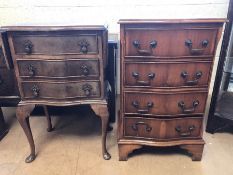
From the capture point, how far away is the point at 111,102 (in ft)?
6.21

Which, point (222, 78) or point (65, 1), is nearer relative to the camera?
point (222, 78)

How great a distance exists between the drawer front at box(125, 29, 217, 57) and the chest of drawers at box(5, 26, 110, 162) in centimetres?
17

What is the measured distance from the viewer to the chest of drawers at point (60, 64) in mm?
1249

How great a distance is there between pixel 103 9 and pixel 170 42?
0.98 meters

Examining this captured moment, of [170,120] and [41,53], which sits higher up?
[41,53]

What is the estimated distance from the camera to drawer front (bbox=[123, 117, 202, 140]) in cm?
146

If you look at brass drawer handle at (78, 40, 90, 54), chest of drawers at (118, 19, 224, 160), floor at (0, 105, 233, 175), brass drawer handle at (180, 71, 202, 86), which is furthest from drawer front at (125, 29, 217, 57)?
floor at (0, 105, 233, 175)

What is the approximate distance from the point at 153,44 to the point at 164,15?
0.89 m

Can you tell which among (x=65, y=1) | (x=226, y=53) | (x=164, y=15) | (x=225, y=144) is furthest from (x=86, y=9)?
(x=225, y=144)

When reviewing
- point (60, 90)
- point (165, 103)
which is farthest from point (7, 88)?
point (165, 103)

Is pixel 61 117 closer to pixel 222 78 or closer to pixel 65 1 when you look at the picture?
pixel 65 1

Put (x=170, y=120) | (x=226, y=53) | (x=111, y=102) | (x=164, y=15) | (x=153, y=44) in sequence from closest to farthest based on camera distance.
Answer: (x=153, y=44), (x=170, y=120), (x=226, y=53), (x=111, y=102), (x=164, y=15)

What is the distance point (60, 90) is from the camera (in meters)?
1.37

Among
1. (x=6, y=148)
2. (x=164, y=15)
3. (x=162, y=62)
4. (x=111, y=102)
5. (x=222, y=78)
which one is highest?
(x=164, y=15)
